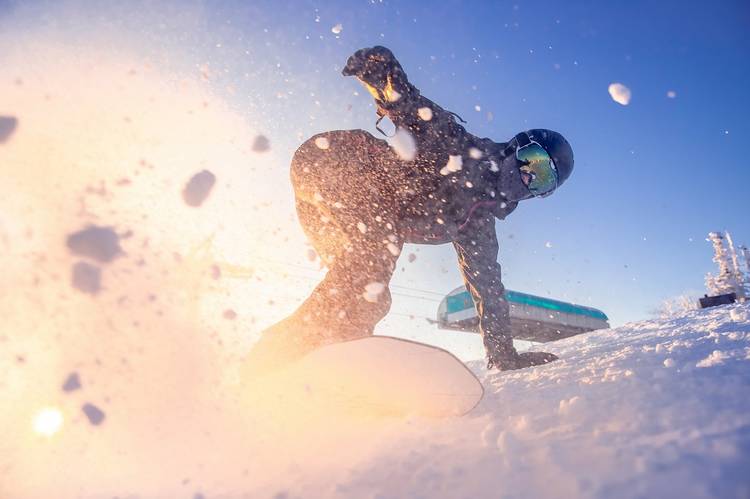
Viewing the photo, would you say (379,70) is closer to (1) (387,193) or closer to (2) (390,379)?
(1) (387,193)

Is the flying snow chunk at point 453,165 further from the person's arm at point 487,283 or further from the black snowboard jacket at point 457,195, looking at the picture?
the person's arm at point 487,283

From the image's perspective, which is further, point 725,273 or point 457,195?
point 725,273

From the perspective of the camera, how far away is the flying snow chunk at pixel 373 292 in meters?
2.23

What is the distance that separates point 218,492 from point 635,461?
3.75ft

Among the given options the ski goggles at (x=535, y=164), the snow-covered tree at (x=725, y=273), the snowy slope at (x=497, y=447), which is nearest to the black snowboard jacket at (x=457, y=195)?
the ski goggles at (x=535, y=164)

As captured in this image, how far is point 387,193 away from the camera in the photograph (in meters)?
2.37

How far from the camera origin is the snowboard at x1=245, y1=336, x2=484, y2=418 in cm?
153

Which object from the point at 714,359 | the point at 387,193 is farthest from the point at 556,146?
the point at 714,359

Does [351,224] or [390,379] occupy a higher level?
[351,224]

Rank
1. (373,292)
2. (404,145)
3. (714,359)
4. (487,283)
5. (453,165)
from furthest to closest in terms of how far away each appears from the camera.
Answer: (487,283), (453,165), (404,145), (373,292), (714,359)

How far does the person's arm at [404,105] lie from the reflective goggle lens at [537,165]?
36 centimetres

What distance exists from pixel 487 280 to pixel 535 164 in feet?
2.65

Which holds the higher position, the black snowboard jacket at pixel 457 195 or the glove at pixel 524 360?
the black snowboard jacket at pixel 457 195

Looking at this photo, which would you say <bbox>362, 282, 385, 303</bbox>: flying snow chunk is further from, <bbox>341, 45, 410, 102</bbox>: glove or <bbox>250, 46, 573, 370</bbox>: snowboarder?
<bbox>341, 45, 410, 102</bbox>: glove
